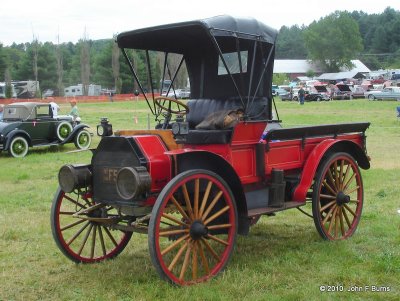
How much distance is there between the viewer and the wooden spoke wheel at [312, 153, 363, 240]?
18.9ft

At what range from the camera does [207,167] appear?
16.2 ft

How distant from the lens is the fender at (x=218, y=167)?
15.6 feet

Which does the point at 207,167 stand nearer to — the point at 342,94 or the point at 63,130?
the point at 63,130

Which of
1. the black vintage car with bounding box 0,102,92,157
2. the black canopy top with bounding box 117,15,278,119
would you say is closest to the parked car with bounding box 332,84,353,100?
the black vintage car with bounding box 0,102,92,157

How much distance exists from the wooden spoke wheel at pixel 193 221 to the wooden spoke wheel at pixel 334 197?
4.31 ft

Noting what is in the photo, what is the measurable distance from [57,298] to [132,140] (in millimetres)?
1451

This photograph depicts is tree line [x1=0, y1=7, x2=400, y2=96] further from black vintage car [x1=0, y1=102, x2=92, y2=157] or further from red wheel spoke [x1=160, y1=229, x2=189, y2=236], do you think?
black vintage car [x1=0, y1=102, x2=92, y2=157]

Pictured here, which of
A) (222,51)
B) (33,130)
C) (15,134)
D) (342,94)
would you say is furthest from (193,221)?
(342,94)

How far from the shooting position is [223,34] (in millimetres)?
5020

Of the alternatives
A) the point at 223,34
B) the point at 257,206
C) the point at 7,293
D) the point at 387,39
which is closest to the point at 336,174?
the point at 257,206

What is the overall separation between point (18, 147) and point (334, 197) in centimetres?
1113

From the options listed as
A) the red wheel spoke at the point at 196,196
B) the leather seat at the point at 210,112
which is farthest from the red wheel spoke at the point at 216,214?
the leather seat at the point at 210,112

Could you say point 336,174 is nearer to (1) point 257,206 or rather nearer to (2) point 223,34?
(1) point 257,206

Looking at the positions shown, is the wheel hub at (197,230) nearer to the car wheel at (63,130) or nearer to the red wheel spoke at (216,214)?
the red wheel spoke at (216,214)
